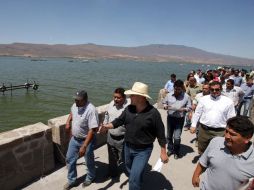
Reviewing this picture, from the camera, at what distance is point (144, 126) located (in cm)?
368

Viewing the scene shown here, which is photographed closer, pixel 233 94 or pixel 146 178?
pixel 146 178

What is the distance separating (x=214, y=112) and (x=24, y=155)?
3.71 m

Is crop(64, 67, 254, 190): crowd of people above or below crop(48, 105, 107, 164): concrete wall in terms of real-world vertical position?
above

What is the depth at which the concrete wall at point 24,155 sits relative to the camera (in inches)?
173

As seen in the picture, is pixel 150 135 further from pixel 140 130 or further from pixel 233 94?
pixel 233 94

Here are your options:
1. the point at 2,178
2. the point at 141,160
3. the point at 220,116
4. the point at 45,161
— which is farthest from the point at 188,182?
the point at 2,178

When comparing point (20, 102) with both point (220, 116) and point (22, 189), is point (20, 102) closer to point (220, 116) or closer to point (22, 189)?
point (22, 189)

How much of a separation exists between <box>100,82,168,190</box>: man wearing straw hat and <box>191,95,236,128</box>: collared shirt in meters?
1.50

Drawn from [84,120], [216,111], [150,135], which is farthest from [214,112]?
[84,120]

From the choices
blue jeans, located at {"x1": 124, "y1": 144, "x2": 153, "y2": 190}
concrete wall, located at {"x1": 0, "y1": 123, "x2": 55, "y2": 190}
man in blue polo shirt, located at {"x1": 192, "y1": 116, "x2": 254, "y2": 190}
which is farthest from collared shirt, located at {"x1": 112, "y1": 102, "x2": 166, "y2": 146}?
concrete wall, located at {"x1": 0, "y1": 123, "x2": 55, "y2": 190}

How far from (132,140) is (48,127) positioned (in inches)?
85.1

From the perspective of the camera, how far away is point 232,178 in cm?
253

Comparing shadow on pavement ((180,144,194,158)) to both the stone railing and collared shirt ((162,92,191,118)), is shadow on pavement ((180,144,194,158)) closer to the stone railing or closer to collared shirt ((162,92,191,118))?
collared shirt ((162,92,191,118))

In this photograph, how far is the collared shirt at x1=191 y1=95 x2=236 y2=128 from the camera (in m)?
4.73
